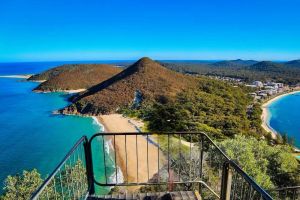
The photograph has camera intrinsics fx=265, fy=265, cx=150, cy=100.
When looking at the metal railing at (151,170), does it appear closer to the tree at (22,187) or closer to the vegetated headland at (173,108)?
the vegetated headland at (173,108)

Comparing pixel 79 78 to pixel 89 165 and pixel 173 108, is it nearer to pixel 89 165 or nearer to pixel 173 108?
pixel 173 108

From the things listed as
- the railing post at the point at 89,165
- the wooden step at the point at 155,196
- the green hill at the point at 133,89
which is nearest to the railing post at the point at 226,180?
the wooden step at the point at 155,196

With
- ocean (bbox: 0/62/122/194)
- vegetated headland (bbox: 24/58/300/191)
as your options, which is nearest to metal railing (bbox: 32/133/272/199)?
vegetated headland (bbox: 24/58/300/191)

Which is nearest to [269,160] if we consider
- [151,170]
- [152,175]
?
[152,175]

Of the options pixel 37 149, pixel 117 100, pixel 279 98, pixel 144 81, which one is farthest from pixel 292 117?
pixel 37 149

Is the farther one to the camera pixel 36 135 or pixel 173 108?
pixel 173 108

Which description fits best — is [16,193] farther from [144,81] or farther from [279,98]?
[279,98]
